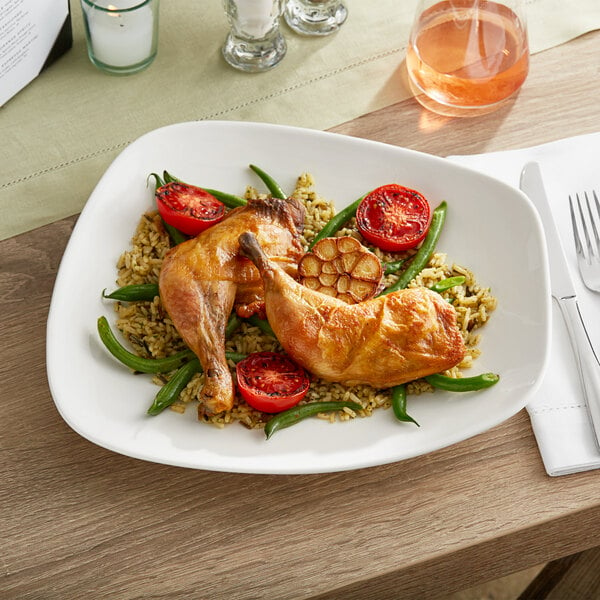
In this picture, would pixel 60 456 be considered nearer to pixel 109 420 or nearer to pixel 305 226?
pixel 109 420

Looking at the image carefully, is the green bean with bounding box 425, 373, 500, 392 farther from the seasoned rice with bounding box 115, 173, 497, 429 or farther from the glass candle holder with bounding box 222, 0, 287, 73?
the glass candle holder with bounding box 222, 0, 287, 73

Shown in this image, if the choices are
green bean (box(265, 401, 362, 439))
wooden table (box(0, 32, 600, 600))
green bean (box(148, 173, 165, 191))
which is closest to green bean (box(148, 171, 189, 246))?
green bean (box(148, 173, 165, 191))

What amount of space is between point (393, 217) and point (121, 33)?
890 millimetres

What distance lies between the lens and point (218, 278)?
5.66 ft

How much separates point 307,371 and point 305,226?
38 centimetres

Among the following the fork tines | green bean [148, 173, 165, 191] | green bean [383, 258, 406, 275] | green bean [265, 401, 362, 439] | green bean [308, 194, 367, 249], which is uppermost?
green bean [148, 173, 165, 191]

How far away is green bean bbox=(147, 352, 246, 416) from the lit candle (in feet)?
3.12

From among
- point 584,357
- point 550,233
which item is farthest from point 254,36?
point 584,357

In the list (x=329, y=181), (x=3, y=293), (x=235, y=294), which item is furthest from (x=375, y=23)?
(x=3, y=293)

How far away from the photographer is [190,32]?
7.96ft

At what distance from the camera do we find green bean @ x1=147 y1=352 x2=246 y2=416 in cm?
166

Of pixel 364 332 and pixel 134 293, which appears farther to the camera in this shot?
pixel 134 293

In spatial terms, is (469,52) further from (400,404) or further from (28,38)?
(28,38)

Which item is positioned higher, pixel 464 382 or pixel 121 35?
pixel 121 35
